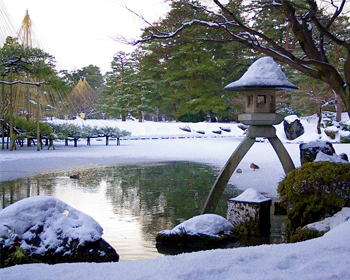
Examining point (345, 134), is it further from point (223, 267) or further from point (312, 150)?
point (223, 267)

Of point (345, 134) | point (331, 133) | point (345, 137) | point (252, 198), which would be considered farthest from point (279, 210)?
point (331, 133)

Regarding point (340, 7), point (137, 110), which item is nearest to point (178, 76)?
point (137, 110)

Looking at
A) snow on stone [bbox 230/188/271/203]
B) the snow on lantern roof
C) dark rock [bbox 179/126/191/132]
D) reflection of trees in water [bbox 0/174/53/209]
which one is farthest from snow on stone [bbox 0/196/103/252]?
dark rock [bbox 179/126/191/132]

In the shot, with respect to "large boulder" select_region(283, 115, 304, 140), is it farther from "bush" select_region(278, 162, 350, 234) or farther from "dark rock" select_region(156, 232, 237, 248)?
"dark rock" select_region(156, 232, 237, 248)

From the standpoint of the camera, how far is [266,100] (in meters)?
6.27

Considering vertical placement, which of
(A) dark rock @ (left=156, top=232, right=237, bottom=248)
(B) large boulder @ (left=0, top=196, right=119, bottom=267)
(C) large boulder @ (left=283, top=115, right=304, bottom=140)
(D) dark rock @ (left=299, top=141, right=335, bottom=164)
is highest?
(C) large boulder @ (left=283, top=115, right=304, bottom=140)

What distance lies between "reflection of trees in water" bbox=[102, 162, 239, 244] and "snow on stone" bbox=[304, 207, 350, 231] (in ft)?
6.53

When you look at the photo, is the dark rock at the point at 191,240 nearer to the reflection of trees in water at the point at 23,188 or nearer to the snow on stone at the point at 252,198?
the snow on stone at the point at 252,198

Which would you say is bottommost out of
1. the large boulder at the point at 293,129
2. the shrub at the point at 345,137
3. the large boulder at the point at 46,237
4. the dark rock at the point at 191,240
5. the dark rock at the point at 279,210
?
the dark rock at the point at 191,240

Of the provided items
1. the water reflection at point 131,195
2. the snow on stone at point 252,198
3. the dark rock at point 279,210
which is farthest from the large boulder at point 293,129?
the snow on stone at point 252,198

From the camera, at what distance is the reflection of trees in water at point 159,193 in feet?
19.4

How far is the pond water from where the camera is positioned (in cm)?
498

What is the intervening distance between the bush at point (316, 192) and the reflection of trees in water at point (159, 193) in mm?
1558

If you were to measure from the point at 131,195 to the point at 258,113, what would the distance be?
3096 millimetres
